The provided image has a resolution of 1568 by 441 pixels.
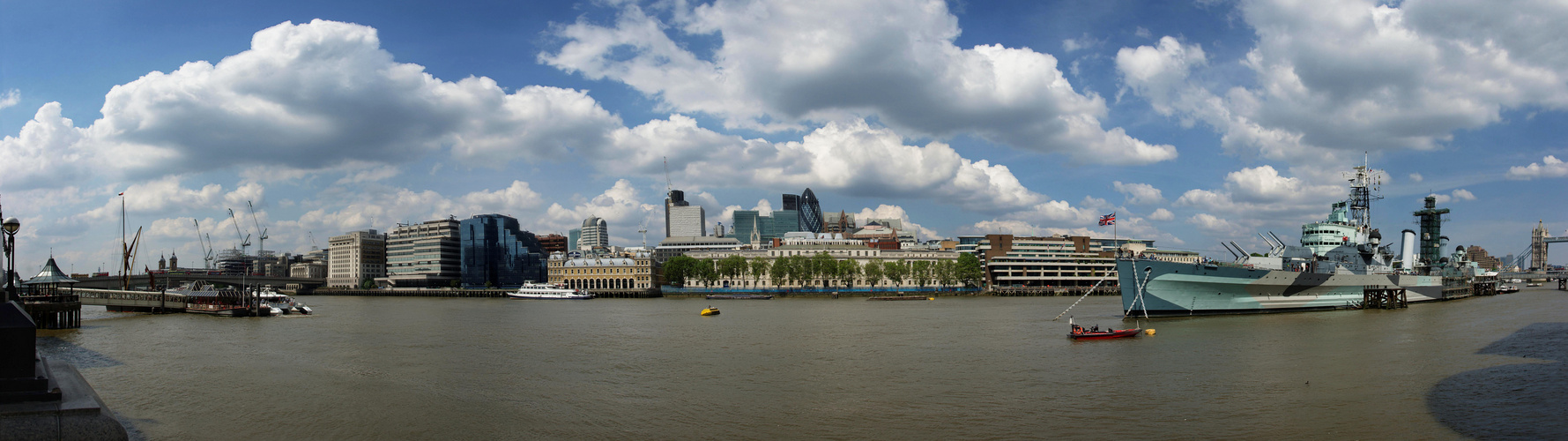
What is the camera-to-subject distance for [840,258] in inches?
5576

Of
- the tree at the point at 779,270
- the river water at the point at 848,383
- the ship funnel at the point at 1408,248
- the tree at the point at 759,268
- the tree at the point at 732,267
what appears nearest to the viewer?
the river water at the point at 848,383

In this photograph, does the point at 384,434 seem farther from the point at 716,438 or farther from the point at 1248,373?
the point at 1248,373

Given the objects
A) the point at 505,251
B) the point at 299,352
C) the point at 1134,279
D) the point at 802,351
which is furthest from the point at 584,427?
the point at 505,251

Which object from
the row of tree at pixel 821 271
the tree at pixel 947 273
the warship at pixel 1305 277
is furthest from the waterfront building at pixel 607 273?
the warship at pixel 1305 277

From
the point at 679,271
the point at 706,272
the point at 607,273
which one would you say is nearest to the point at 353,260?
the point at 607,273

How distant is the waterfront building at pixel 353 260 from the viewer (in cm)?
18838

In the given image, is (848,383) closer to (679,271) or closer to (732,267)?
(732,267)

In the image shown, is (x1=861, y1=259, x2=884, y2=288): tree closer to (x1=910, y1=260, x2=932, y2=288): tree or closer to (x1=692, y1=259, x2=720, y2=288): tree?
(x1=910, y1=260, x2=932, y2=288): tree

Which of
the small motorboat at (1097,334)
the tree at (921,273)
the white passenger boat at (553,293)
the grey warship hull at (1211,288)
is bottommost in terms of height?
the white passenger boat at (553,293)

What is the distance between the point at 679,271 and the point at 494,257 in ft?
210

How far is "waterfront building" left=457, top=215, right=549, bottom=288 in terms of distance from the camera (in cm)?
17775

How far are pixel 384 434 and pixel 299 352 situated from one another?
70.5 feet

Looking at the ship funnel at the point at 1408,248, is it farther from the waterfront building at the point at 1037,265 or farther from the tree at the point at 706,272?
the tree at the point at 706,272

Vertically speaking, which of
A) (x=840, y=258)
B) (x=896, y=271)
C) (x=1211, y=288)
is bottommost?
(x=896, y=271)
